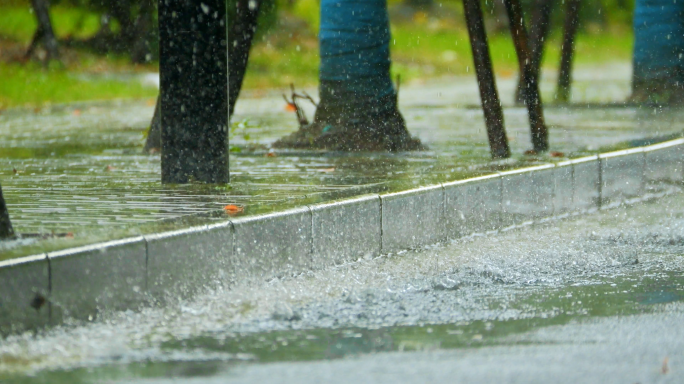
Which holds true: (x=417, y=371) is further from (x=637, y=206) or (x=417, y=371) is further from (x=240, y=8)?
(x=240, y=8)

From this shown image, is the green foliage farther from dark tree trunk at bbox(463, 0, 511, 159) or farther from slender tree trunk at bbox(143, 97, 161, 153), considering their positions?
dark tree trunk at bbox(463, 0, 511, 159)

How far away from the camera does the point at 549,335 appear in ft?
16.6

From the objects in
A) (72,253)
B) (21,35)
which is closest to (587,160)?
(72,253)

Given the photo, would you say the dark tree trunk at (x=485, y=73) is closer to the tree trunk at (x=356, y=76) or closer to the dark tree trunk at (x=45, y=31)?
the tree trunk at (x=356, y=76)

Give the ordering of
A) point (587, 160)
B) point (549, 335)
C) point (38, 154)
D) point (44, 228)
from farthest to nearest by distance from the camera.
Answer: point (38, 154) < point (587, 160) < point (44, 228) < point (549, 335)

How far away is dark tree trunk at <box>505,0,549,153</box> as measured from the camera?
10211 mm

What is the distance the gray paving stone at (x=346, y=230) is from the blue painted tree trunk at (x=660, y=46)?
12349 mm

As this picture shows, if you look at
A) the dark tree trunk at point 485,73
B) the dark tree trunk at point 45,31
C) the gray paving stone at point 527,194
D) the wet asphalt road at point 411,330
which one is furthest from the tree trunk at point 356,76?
the dark tree trunk at point 45,31

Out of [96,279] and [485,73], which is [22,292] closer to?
[96,279]

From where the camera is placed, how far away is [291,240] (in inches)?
255

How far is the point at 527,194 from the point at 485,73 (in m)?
1.47

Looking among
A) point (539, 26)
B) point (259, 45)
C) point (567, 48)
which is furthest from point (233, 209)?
point (259, 45)

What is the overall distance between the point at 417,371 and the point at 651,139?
7.28m

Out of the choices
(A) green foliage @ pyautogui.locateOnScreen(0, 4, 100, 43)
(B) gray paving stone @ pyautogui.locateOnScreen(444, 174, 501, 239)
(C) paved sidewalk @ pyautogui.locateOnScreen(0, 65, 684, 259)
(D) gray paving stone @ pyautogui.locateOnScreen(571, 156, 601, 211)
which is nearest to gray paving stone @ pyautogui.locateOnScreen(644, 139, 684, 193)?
(C) paved sidewalk @ pyautogui.locateOnScreen(0, 65, 684, 259)
